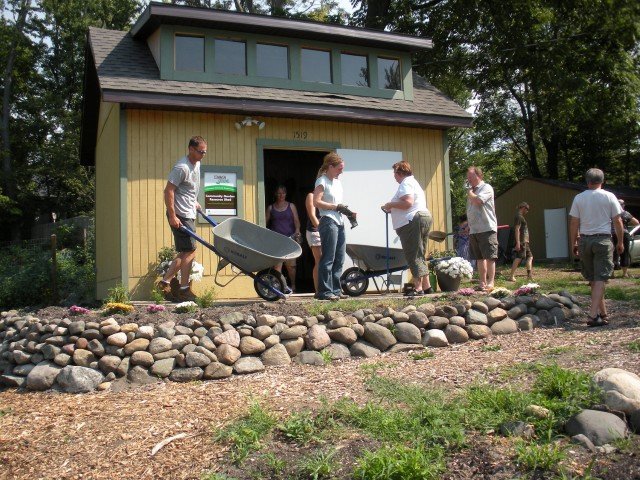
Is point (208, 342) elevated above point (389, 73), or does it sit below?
below

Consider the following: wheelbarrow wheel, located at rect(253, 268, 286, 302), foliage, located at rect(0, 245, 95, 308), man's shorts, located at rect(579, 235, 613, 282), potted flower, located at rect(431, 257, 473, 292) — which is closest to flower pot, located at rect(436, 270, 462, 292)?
potted flower, located at rect(431, 257, 473, 292)

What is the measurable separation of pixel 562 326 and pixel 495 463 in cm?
390

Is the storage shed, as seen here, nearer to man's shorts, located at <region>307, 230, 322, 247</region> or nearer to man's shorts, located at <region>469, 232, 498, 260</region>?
→ man's shorts, located at <region>469, 232, 498, 260</region>

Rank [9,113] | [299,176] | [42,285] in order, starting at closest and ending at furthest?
1. [42,285]
2. [299,176]
3. [9,113]

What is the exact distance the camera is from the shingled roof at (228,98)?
961 centimetres

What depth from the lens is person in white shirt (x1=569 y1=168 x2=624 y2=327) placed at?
22.5ft

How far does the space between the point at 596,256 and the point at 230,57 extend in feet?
21.8

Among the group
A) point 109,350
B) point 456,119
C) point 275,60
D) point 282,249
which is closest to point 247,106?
point 275,60

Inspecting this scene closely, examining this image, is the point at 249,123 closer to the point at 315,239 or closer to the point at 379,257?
the point at 315,239

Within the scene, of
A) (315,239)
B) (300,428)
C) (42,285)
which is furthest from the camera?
(42,285)

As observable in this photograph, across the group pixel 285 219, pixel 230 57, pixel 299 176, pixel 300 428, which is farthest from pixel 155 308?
pixel 299 176

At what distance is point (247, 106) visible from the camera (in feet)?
32.9

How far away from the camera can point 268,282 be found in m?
7.76

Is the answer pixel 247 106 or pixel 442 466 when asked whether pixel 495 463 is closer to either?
pixel 442 466
